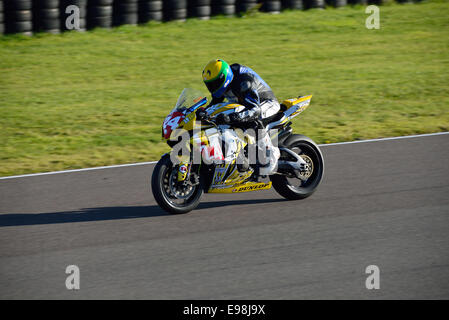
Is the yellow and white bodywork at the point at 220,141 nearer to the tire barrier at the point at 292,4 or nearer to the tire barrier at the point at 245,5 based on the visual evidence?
the tire barrier at the point at 245,5

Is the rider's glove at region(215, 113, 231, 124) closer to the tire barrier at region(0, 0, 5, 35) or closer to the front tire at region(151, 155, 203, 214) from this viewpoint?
the front tire at region(151, 155, 203, 214)

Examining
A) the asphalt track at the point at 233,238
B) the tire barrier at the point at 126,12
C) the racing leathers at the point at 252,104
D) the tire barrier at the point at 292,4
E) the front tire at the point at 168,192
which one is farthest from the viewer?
the tire barrier at the point at 292,4

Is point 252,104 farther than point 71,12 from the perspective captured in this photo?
No

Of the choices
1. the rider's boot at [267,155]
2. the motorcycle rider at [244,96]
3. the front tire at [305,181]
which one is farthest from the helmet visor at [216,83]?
the front tire at [305,181]

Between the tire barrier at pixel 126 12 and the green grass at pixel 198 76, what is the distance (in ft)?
0.86

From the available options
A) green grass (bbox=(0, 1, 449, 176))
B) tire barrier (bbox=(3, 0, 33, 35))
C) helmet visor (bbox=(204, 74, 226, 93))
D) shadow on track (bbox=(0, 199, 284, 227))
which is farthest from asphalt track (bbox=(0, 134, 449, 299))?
tire barrier (bbox=(3, 0, 33, 35))

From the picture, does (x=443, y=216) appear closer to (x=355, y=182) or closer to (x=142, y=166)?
(x=355, y=182)

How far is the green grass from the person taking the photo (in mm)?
10469

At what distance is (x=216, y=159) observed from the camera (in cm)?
684

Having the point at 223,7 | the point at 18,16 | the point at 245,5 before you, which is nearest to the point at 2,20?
the point at 18,16

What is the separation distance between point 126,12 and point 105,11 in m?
0.56

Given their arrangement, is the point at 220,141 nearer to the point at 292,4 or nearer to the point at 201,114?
the point at 201,114

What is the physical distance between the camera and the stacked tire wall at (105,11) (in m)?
15.0

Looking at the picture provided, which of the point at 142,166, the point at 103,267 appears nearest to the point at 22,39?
the point at 142,166
